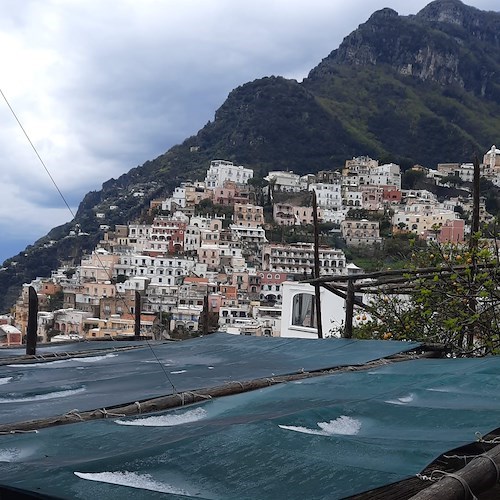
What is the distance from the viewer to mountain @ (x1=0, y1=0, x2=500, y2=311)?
78.9 meters

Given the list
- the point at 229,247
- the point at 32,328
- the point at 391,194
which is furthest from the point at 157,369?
the point at 391,194

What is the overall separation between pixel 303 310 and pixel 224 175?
56.5m

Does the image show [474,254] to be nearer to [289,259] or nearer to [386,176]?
[289,259]

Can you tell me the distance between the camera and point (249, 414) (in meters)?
2.16

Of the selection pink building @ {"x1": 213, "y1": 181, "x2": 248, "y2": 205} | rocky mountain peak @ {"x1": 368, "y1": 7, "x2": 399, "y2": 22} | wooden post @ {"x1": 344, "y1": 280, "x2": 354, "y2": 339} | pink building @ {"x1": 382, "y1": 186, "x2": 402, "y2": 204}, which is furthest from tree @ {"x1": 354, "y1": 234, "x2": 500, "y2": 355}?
rocky mountain peak @ {"x1": 368, "y1": 7, "x2": 399, "y2": 22}

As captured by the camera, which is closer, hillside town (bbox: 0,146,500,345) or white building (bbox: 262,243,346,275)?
hillside town (bbox: 0,146,500,345)

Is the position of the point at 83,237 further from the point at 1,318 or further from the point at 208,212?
the point at 1,318

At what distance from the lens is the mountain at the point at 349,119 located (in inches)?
3105

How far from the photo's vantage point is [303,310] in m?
12.9

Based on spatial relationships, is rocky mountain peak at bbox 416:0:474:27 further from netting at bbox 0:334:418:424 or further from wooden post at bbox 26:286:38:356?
wooden post at bbox 26:286:38:356

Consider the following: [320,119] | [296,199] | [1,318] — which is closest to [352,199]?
[296,199]

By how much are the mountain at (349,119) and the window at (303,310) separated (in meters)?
53.8

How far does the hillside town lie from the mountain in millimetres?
6861

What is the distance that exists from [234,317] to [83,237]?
115 ft
